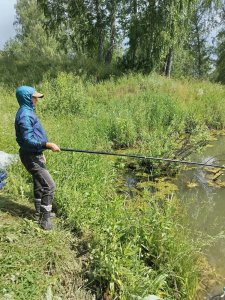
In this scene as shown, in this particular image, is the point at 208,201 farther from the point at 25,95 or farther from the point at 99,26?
the point at 99,26

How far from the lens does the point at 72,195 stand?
16.5 ft

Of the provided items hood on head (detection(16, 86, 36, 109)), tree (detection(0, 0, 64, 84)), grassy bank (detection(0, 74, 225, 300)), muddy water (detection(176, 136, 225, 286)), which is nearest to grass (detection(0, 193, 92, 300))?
grassy bank (detection(0, 74, 225, 300))

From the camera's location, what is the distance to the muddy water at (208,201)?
494 cm

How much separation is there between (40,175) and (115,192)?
→ 221 cm

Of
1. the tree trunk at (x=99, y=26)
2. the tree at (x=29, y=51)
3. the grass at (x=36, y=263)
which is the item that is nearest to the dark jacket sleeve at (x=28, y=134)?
the grass at (x=36, y=263)

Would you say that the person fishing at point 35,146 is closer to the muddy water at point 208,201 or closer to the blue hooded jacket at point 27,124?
the blue hooded jacket at point 27,124

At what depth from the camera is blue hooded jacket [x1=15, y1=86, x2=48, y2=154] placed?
418 cm

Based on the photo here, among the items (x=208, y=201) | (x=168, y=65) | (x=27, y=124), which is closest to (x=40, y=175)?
(x=27, y=124)

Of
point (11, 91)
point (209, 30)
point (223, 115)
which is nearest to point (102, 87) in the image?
point (11, 91)

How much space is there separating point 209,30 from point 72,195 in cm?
3364

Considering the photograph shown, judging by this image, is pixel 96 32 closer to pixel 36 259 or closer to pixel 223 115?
pixel 223 115

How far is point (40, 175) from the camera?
4430mm

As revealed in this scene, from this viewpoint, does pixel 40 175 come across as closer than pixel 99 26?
Yes

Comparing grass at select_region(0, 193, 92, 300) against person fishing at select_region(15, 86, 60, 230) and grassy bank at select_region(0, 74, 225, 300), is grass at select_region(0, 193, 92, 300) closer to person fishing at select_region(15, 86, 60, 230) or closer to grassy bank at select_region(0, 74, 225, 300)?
grassy bank at select_region(0, 74, 225, 300)
